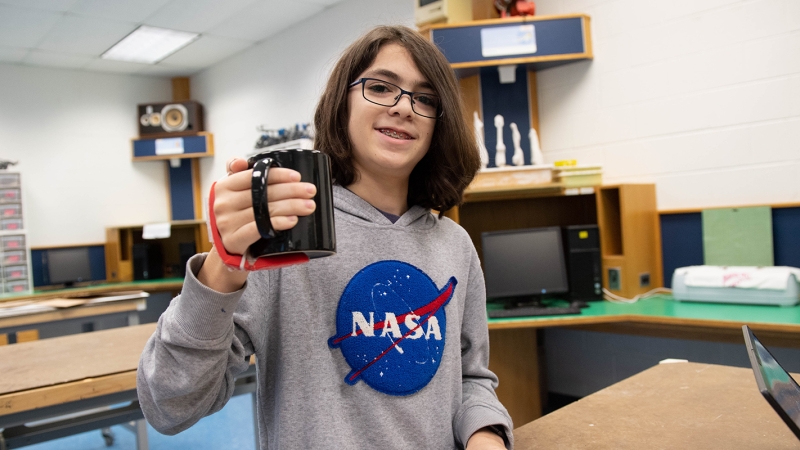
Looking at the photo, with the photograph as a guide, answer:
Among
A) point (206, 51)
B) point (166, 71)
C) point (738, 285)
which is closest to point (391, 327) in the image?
point (738, 285)

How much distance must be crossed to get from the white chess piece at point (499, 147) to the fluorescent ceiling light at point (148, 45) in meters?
3.43

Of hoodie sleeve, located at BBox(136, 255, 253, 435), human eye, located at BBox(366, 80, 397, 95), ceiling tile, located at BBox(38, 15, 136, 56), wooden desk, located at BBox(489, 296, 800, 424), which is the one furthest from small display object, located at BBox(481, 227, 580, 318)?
ceiling tile, located at BBox(38, 15, 136, 56)

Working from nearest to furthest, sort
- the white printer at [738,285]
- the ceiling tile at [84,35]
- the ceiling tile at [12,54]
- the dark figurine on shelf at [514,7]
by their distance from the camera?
the white printer at [738,285], the dark figurine on shelf at [514,7], the ceiling tile at [84,35], the ceiling tile at [12,54]

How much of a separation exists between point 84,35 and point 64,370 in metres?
4.54

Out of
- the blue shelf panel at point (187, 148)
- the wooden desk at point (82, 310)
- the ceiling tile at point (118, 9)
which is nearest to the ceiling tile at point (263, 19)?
the ceiling tile at point (118, 9)

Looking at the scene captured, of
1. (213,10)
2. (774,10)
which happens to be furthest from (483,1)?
(213,10)

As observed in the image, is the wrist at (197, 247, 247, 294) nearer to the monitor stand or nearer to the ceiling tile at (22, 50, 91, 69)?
the monitor stand

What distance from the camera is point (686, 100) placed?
2.87 metres

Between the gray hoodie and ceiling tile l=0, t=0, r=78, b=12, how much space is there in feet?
15.1

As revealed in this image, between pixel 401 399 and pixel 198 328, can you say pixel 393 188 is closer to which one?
pixel 401 399

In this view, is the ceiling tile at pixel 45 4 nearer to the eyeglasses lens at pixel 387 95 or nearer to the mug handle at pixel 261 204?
the eyeglasses lens at pixel 387 95

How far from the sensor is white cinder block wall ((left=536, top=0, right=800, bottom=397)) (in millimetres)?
2590

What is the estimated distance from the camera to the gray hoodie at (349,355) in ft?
2.40

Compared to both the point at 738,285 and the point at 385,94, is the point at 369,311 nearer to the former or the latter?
the point at 385,94
